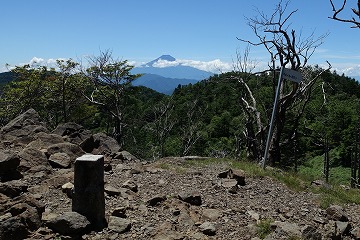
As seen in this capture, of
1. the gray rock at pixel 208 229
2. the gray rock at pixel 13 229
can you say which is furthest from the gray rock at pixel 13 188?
the gray rock at pixel 208 229

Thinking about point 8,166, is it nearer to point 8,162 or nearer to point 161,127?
point 8,162

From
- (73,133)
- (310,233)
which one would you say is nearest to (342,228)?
(310,233)

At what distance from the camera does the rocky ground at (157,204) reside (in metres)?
5.79

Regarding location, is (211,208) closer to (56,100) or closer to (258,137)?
(258,137)

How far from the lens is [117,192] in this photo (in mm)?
7238

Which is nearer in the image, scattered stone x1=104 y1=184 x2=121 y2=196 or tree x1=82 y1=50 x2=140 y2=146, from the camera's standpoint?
scattered stone x1=104 y1=184 x2=121 y2=196

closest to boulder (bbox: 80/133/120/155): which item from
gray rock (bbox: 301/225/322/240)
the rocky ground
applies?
the rocky ground

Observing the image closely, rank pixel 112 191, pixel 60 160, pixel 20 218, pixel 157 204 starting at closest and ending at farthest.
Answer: pixel 20 218 → pixel 157 204 → pixel 112 191 → pixel 60 160

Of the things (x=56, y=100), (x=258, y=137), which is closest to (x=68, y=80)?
(x=56, y=100)

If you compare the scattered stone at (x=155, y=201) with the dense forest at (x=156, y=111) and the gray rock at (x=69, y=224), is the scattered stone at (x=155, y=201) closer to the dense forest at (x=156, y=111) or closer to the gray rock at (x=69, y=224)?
the gray rock at (x=69, y=224)

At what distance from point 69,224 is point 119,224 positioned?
84cm

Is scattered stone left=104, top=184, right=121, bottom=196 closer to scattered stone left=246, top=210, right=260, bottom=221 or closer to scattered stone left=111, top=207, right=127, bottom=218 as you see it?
scattered stone left=111, top=207, right=127, bottom=218

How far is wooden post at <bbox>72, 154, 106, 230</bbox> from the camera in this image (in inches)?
229

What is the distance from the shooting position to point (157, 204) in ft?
23.1
